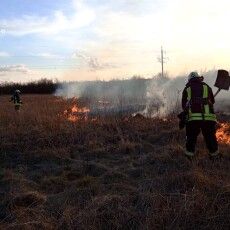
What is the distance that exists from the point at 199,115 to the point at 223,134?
3480 millimetres

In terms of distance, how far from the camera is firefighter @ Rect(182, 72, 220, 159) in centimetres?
1016

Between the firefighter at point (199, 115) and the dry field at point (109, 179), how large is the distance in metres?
0.30

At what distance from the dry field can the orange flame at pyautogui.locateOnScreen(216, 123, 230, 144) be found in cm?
3

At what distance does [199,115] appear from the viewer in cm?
1014

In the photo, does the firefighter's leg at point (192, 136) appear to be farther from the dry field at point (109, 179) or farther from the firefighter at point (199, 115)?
the dry field at point (109, 179)

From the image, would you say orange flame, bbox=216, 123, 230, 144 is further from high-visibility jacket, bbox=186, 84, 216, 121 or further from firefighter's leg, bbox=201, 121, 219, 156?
high-visibility jacket, bbox=186, 84, 216, 121

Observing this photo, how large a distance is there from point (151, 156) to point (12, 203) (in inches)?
161

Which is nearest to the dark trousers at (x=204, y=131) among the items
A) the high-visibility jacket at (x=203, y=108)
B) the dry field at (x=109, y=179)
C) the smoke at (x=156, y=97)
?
the high-visibility jacket at (x=203, y=108)

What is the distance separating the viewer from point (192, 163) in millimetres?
9672

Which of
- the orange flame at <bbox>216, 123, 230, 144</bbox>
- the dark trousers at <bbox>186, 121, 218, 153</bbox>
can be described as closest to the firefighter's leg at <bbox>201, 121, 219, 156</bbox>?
the dark trousers at <bbox>186, 121, 218, 153</bbox>

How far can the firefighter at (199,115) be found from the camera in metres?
10.2

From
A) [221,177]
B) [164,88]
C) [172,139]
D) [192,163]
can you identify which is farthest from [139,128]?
[164,88]

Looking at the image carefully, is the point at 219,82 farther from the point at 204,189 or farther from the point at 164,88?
the point at 164,88

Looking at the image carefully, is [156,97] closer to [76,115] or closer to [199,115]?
[76,115]
